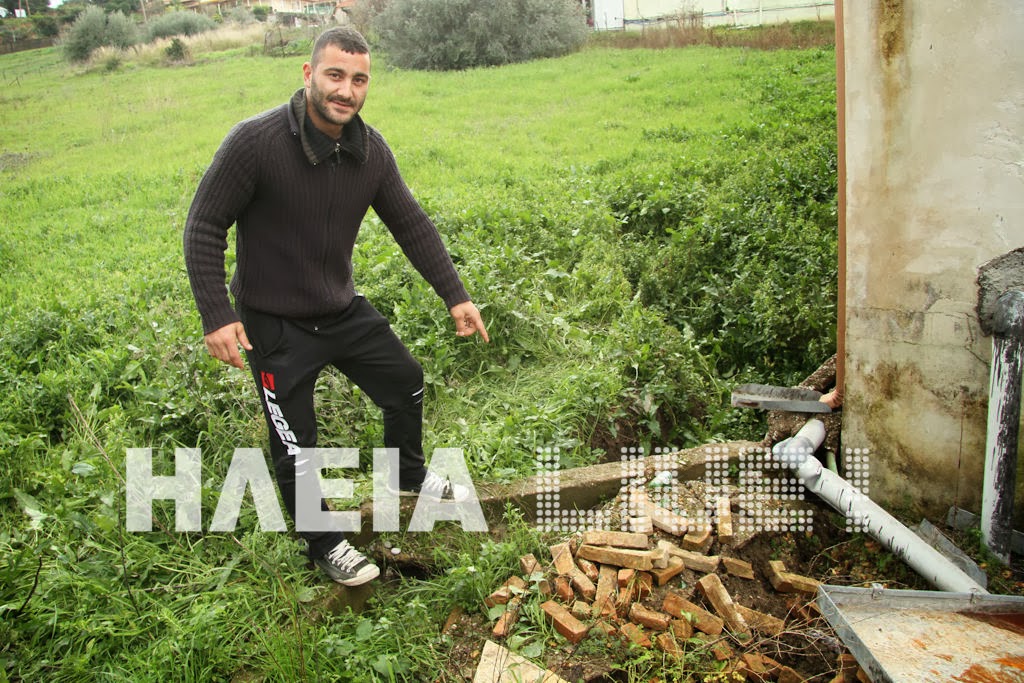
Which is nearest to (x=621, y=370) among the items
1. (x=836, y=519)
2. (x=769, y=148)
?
(x=836, y=519)

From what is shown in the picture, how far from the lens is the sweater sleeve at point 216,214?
264 centimetres

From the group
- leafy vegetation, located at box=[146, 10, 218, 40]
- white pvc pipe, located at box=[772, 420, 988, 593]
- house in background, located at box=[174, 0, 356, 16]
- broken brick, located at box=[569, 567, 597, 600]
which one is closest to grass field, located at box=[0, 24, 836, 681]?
broken brick, located at box=[569, 567, 597, 600]

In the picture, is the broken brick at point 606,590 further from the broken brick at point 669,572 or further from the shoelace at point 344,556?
the shoelace at point 344,556

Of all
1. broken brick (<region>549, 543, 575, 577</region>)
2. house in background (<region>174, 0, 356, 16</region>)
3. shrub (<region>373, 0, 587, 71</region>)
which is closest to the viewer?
broken brick (<region>549, 543, 575, 577</region>)

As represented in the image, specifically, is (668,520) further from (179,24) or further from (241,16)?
(241,16)

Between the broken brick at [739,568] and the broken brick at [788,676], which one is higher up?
the broken brick at [739,568]

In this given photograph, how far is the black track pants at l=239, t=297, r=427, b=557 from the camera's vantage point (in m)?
2.88

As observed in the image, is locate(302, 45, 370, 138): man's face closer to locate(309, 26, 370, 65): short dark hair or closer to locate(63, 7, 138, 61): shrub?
locate(309, 26, 370, 65): short dark hair

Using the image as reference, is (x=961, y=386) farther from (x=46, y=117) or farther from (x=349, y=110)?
(x=46, y=117)

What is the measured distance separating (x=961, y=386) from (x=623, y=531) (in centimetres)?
141

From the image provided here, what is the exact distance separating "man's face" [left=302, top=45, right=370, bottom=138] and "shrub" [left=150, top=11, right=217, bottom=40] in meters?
10.4

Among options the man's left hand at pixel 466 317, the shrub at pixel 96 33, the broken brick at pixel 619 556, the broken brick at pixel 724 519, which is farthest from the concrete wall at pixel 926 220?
the shrub at pixel 96 33

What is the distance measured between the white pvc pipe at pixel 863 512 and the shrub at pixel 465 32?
46.1 feet

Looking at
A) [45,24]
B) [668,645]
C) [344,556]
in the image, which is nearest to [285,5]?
[45,24]
